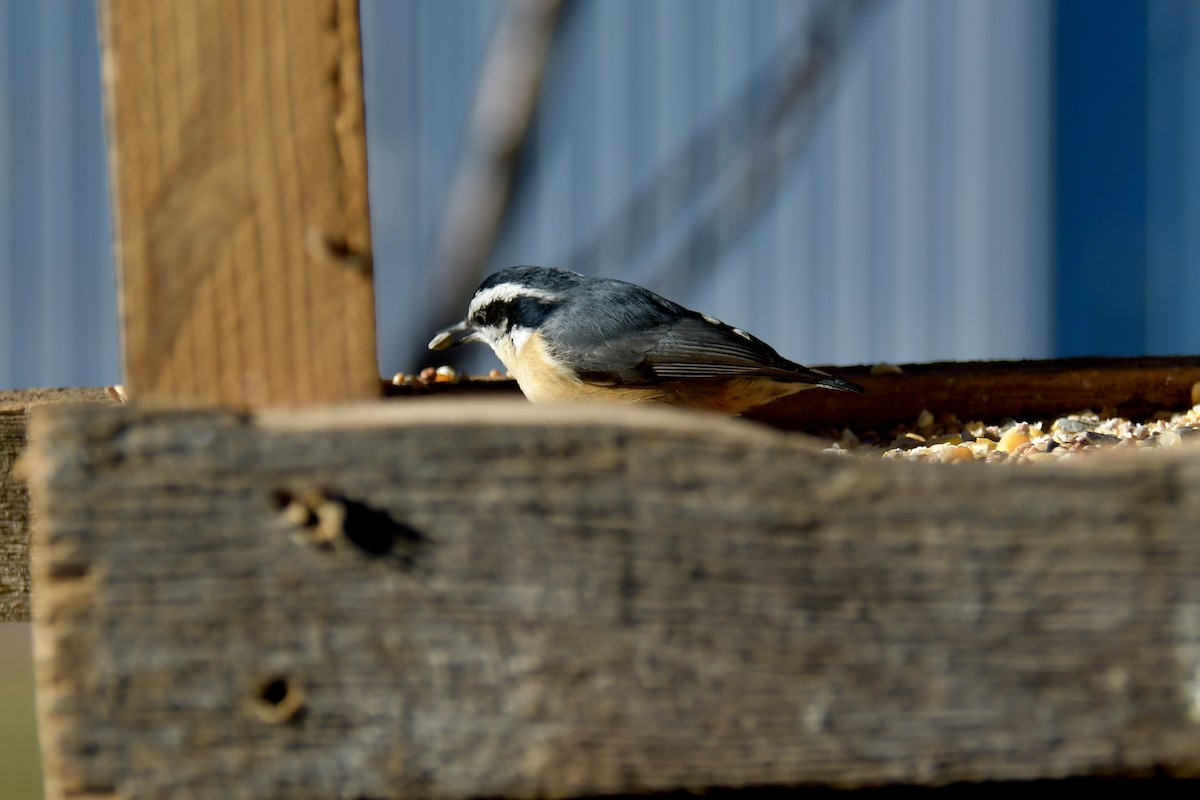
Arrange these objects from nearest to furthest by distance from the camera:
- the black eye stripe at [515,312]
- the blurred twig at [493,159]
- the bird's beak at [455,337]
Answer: the black eye stripe at [515,312]
the bird's beak at [455,337]
the blurred twig at [493,159]

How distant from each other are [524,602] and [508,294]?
2.73 m

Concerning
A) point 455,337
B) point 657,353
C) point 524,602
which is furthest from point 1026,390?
point 524,602

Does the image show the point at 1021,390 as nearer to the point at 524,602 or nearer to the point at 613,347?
the point at 613,347

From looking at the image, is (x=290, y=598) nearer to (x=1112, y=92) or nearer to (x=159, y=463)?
(x=159, y=463)

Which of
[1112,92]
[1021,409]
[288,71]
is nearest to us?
[288,71]

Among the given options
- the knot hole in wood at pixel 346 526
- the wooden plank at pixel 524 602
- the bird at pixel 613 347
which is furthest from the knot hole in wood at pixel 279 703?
the bird at pixel 613 347

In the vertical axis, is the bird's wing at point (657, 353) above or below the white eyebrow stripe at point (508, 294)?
below

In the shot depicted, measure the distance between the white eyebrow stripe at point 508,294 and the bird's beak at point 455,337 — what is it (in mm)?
99

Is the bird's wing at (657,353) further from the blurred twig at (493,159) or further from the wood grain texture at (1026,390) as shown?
the blurred twig at (493,159)

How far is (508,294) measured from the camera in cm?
372

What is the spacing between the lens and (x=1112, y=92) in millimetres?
6773

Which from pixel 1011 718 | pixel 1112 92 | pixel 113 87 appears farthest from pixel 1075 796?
pixel 1112 92

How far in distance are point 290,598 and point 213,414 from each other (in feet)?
0.49

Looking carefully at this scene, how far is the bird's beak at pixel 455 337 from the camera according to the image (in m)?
3.77
